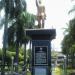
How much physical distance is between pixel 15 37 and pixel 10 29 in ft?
6.45

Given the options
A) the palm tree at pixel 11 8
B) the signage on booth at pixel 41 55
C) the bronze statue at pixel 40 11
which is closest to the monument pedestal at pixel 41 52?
the signage on booth at pixel 41 55

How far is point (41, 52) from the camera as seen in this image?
769 inches

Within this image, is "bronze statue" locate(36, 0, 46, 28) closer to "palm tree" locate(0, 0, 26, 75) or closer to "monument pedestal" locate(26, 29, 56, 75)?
"monument pedestal" locate(26, 29, 56, 75)

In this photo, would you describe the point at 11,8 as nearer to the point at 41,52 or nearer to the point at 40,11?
the point at 40,11

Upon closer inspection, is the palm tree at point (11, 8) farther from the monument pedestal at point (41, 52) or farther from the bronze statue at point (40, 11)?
the monument pedestal at point (41, 52)

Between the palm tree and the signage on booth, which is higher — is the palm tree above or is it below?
above

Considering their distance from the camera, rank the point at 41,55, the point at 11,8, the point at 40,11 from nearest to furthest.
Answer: the point at 41,55, the point at 40,11, the point at 11,8

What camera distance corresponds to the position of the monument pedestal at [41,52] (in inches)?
773

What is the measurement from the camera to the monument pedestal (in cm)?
1962

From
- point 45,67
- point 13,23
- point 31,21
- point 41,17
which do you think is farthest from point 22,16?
point 45,67

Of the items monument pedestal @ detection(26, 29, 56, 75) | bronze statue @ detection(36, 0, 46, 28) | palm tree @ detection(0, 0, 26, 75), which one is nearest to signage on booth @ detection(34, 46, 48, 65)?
monument pedestal @ detection(26, 29, 56, 75)

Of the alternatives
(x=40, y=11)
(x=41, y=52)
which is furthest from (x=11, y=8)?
(x=41, y=52)

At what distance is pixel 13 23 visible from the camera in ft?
165

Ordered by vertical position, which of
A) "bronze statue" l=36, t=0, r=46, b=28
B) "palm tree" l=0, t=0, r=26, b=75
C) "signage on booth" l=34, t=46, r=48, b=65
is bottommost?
"signage on booth" l=34, t=46, r=48, b=65
